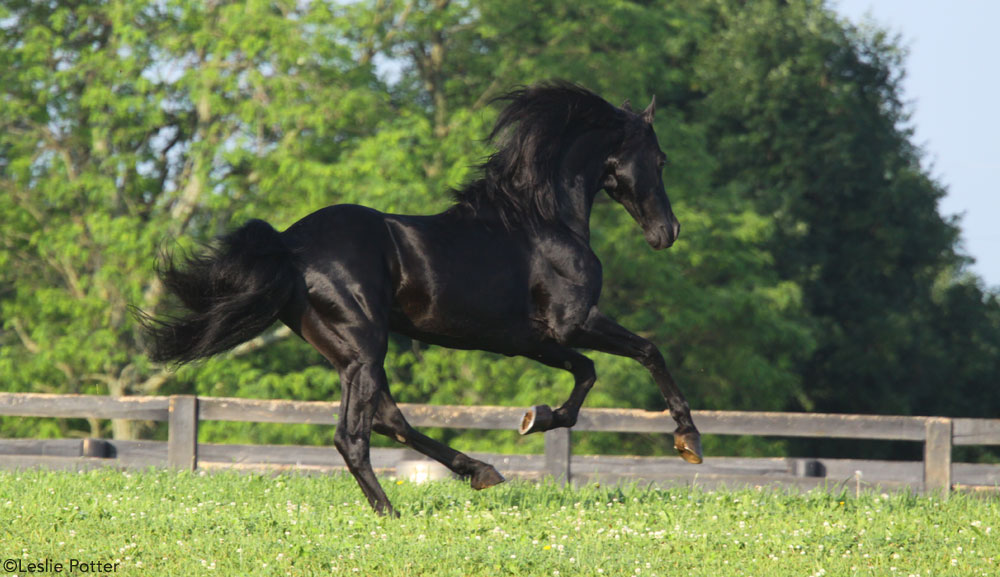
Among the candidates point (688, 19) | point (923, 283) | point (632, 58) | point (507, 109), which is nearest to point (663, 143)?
point (632, 58)

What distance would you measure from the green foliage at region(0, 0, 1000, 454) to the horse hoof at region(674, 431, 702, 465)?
11988mm

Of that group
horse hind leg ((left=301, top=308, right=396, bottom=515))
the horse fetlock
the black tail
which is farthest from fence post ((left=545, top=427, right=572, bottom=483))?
the black tail

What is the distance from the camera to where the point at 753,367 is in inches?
891

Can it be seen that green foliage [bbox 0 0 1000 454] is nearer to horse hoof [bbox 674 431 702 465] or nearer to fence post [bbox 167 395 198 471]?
fence post [bbox 167 395 198 471]

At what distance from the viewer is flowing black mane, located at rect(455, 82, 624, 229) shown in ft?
22.4

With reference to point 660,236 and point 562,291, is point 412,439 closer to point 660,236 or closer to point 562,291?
point 562,291

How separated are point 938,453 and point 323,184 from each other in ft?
39.1

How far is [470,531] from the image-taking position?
597cm

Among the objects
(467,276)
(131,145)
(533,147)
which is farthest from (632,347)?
(131,145)

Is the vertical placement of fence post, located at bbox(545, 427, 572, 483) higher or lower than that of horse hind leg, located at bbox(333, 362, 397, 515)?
lower

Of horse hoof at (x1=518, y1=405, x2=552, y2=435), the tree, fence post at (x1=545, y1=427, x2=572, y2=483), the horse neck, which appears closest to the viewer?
horse hoof at (x1=518, y1=405, x2=552, y2=435)

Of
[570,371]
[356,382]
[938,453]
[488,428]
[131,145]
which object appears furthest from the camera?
[131,145]

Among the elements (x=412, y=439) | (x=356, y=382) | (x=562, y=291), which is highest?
(x=562, y=291)

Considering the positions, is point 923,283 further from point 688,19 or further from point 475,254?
point 475,254
